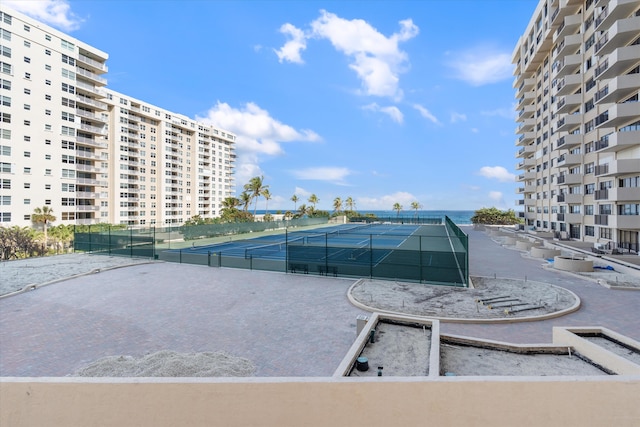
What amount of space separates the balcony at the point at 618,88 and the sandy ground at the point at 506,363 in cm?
3285

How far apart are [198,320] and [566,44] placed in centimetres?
4951

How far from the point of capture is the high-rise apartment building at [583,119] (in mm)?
28078

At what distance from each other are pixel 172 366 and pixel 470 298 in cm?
1311

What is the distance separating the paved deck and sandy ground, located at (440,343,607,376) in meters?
3.25

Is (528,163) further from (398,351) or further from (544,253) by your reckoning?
(398,351)

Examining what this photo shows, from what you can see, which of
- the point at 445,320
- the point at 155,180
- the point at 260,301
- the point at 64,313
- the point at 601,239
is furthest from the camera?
the point at 155,180

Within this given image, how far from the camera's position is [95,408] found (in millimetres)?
4645

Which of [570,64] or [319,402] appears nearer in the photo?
[319,402]

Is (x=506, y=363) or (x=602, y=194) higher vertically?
(x=602, y=194)

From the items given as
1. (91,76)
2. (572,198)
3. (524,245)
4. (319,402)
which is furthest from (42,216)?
(572,198)

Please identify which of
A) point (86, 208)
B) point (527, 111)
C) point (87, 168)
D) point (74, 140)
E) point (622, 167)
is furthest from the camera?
point (87, 168)

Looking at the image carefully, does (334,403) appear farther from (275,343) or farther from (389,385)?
(275,343)

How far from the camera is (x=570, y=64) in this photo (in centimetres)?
3756

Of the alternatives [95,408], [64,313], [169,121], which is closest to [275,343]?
[95,408]
